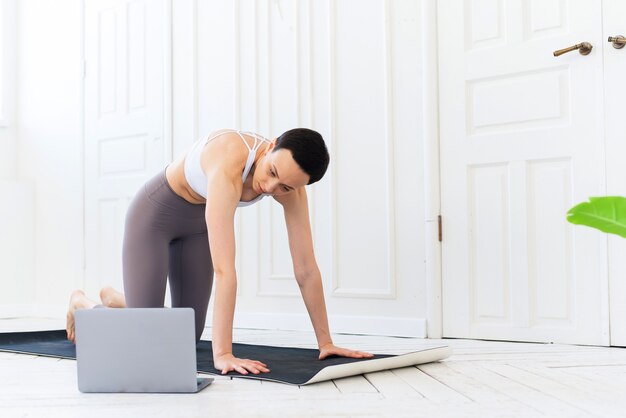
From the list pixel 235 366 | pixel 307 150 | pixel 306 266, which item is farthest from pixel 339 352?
pixel 307 150

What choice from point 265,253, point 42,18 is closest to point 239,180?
point 265,253

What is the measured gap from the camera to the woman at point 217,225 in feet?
6.36

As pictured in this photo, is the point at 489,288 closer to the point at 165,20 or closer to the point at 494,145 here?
the point at 494,145

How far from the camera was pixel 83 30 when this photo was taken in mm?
4523

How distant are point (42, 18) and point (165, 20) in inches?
45.7

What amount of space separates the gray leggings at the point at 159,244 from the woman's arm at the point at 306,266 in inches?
15.4

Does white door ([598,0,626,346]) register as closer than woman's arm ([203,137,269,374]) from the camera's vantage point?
No

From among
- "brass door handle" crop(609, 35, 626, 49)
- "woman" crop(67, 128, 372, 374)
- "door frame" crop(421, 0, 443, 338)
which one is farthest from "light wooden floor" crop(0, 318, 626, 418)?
"brass door handle" crop(609, 35, 626, 49)

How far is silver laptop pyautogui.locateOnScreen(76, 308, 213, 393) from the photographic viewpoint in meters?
1.71

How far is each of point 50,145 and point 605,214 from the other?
434cm

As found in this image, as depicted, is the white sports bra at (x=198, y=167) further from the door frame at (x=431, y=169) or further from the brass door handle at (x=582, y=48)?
the brass door handle at (x=582, y=48)

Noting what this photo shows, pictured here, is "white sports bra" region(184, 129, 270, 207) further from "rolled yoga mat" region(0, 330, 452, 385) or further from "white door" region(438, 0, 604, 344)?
"white door" region(438, 0, 604, 344)

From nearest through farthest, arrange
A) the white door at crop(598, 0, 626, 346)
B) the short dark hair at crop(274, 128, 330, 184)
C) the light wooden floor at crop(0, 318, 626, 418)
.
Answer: the light wooden floor at crop(0, 318, 626, 418)
the short dark hair at crop(274, 128, 330, 184)
the white door at crop(598, 0, 626, 346)

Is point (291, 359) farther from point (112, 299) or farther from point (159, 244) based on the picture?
point (112, 299)
